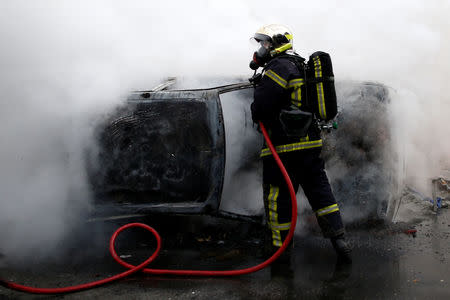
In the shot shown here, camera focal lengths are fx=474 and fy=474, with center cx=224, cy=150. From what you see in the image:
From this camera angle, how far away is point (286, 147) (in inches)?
135

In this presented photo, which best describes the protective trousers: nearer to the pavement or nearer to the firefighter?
the firefighter

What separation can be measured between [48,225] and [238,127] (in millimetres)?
1771

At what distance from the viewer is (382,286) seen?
299 cm

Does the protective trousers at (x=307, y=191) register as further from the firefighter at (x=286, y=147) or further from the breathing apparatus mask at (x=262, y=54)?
the breathing apparatus mask at (x=262, y=54)

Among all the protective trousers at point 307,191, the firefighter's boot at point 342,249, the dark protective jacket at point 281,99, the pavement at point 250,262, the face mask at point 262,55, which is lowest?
the pavement at point 250,262

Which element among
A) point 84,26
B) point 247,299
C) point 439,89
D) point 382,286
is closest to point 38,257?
point 247,299

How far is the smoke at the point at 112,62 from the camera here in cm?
377

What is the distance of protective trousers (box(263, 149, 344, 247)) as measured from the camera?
11.3 feet

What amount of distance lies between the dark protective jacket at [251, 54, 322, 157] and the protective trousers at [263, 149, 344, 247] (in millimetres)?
75

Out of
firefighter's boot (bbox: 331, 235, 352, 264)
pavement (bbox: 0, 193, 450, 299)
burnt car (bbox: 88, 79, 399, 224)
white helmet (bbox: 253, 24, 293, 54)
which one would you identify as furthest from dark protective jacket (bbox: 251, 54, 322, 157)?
pavement (bbox: 0, 193, 450, 299)

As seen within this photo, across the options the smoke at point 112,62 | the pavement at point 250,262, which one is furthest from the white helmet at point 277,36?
the pavement at point 250,262

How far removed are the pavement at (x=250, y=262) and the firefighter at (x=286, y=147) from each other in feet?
0.95

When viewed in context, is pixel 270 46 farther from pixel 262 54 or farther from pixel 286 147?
pixel 286 147

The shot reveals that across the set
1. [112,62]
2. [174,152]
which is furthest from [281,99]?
[112,62]
